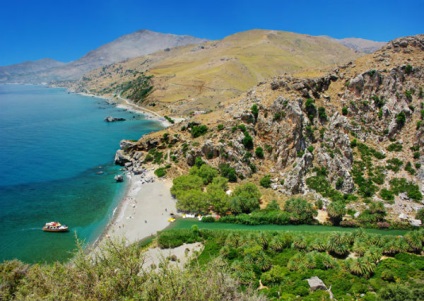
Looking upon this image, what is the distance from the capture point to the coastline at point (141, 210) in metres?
58.8

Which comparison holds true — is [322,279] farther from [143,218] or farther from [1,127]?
[1,127]

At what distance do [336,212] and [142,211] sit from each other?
129 feet

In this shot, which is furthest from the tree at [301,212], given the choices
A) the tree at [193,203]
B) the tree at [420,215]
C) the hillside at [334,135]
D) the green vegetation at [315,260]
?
the tree at [420,215]

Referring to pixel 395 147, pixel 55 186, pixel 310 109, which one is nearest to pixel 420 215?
pixel 395 147

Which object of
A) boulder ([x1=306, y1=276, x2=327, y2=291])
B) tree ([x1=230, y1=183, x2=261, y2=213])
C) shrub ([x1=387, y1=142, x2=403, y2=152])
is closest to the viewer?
boulder ([x1=306, y1=276, x2=327, y2=291])

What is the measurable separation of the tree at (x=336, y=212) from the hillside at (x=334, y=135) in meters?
6.26

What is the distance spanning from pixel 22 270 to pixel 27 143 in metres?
106

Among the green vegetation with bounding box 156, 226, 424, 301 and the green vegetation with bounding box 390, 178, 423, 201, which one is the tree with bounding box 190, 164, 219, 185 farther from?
the green vegetation with bounding box 390, 178, 423, 201

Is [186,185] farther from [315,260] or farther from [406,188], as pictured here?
[406,188]

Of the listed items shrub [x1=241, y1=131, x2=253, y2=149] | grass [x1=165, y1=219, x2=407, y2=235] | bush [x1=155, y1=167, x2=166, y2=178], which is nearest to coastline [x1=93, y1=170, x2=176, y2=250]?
bush [x1=155, y1=167, x2=166, y2=178]

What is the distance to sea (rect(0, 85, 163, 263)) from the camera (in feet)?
184

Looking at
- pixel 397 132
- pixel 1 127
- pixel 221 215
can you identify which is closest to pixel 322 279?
pixel 221 215

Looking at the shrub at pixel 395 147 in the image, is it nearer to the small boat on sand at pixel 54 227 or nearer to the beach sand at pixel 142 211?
the beach sand at pixel 142 211

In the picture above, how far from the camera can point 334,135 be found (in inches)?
3083
